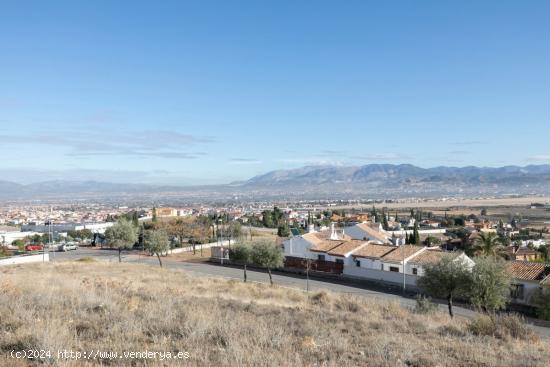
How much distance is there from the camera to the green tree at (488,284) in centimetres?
2845

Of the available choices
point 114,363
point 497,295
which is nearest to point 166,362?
point 114,363

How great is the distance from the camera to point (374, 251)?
4906cm

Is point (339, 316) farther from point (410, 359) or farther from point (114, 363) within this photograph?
point (114, 363)

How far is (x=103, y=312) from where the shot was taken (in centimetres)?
1127

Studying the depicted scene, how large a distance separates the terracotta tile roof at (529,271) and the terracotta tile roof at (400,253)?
9.14m

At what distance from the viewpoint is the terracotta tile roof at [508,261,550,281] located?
36.3m

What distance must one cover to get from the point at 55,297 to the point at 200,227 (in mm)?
66097

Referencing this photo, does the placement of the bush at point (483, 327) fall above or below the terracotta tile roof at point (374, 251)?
above

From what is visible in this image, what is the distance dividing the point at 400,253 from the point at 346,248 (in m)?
6.98

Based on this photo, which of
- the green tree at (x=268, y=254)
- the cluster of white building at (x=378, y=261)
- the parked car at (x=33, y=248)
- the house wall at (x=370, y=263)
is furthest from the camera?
the parked car at (x=33, y=248)

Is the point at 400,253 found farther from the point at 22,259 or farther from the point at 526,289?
the point at 22,259

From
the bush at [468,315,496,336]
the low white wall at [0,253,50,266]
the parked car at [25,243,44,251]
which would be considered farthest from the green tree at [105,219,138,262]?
the bush at [468,315,496,336]

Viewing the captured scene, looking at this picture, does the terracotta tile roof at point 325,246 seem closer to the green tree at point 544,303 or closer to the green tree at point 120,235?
the green tree at point 120,235

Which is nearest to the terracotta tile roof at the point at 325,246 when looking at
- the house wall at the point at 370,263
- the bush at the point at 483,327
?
the house wall at the point at 370,263
